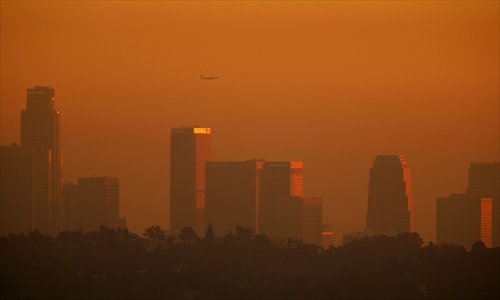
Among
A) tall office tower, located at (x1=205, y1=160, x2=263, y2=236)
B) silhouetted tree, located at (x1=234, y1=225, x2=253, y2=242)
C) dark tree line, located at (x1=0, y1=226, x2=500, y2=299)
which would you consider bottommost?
dark tree line, located at (x1=0, y1=226, x2=500, y2=299)

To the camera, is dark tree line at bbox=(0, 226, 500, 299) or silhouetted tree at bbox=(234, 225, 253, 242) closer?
dark tree line at bbox=(0, 226, 500, 299)

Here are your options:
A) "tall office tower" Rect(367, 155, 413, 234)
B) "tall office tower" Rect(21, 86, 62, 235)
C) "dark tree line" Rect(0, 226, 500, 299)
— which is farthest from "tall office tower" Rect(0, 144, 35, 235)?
"dark tree line" Rect(0, 226, 500, 299)

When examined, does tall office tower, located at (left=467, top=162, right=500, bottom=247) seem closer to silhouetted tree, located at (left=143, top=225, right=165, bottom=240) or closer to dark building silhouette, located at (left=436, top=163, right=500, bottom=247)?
dark building silhouette, located at (left=436, top=163, right=500, bottom=247)

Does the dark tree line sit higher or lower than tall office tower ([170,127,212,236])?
lower

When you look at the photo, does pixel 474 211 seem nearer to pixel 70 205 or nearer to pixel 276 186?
pixel 276 186

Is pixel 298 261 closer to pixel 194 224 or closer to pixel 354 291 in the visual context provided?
pixel 354 291

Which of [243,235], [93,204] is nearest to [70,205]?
[93,204]

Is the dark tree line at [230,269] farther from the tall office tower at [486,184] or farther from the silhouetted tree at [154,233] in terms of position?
the tall office tower at [486,184]
